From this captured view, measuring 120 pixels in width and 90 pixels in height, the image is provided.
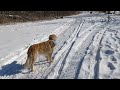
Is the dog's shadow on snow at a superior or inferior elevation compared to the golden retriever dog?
inferior

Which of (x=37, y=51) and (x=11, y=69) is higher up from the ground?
(x=37, y=51)

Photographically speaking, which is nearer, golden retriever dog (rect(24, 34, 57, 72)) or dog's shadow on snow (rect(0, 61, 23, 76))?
golden retriever dog (rect(24, 34, 57, 72))

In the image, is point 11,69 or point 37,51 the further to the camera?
point 11,69

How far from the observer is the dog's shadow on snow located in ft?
22.3

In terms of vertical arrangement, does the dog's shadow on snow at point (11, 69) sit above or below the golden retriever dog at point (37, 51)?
below

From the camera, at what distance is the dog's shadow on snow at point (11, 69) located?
680 centimetres

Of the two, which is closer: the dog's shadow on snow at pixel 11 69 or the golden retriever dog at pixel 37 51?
the golden retriever dog at pixel 37 51

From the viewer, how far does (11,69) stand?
286 inches
